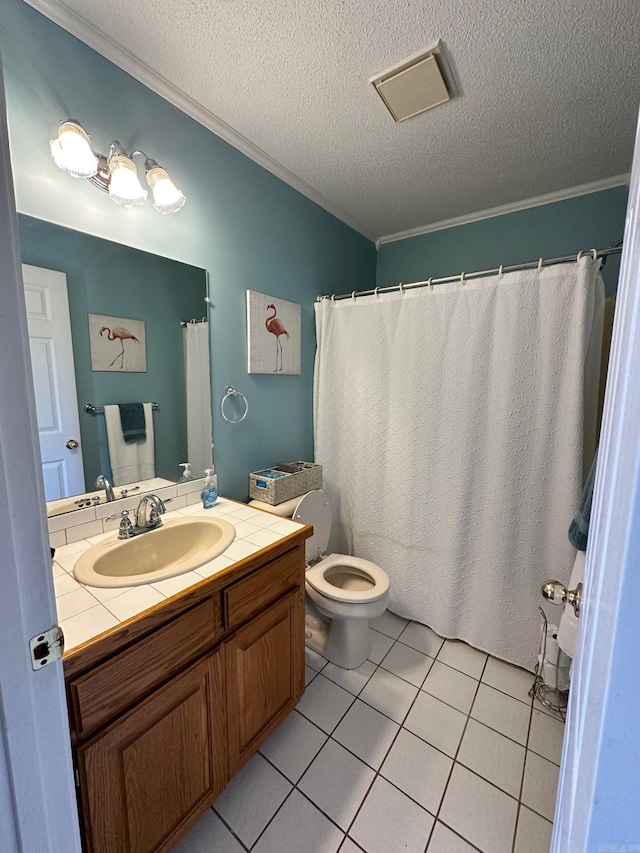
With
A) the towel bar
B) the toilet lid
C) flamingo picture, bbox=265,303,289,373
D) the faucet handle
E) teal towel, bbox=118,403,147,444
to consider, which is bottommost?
the toilet lid

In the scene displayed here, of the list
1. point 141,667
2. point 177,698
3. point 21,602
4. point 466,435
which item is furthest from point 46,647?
point 466,435

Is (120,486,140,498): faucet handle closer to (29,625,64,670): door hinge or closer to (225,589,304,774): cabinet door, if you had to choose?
(225,589,304,774): cabinet door

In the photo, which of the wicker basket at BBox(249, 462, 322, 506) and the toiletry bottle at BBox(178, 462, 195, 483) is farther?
the wicker basket at BBox(249, 462, 322, 506)

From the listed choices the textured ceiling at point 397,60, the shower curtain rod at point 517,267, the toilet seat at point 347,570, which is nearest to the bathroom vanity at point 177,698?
the toilet seat at point 347,570

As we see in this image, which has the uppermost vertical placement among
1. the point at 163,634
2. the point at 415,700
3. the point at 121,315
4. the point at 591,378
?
the point at 121,315

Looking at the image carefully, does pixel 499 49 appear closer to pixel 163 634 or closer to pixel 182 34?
pixel 182 34

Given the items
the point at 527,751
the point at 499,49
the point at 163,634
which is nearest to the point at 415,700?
the point at 527,751

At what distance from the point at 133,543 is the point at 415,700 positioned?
1366 millimetres

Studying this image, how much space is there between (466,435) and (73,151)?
1825 mm

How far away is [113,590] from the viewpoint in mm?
903

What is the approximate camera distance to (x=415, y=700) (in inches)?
58.9

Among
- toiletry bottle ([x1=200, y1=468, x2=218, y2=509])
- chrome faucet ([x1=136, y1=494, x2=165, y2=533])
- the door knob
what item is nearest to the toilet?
toiletry bottle ([x1=200, y1=468, x2=218, y2=509])

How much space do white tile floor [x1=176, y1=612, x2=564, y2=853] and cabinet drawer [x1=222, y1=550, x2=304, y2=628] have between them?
2.05 ft

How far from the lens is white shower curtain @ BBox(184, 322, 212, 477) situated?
1500 millimetres
